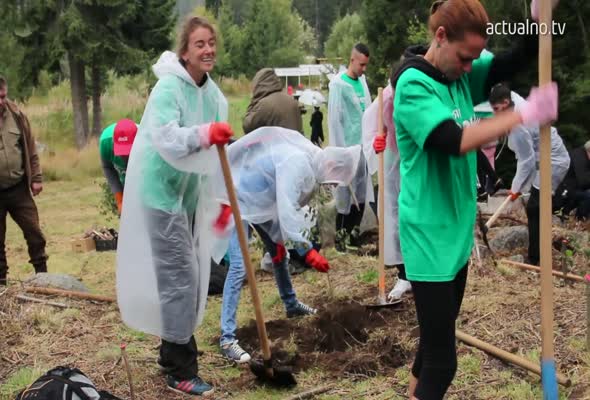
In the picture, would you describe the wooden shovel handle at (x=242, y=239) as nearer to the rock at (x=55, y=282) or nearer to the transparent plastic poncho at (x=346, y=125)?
the rock at (x=55, y=282)

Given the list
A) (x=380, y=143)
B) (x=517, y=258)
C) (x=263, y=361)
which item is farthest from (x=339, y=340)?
(x=517, y=258)

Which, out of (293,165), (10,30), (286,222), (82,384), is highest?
(10,30)

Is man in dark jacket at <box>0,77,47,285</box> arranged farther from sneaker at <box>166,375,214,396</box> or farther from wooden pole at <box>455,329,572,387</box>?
wooden pole at <box>455,329,572,387</box>

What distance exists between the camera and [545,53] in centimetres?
262

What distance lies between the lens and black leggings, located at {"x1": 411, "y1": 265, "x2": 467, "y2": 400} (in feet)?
8.56

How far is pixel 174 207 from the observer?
3.67m

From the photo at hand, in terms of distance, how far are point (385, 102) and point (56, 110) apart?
18.0 m

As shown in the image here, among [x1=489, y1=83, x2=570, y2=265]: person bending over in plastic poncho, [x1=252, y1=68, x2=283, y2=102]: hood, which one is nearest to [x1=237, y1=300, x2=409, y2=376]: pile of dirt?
[x1=489, y1=83, x2=570, y2=265]: person bending over in plastic poncho

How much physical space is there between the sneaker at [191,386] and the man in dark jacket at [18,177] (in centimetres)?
278

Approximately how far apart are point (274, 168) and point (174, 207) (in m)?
0.93

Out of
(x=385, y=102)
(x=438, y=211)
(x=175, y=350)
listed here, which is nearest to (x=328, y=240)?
(x=385, y=102)

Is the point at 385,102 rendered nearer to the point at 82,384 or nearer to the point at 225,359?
the point at 225,359

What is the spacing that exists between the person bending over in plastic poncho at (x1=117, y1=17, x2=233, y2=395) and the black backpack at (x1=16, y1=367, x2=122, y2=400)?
572 mm

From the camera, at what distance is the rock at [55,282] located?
5708mm
